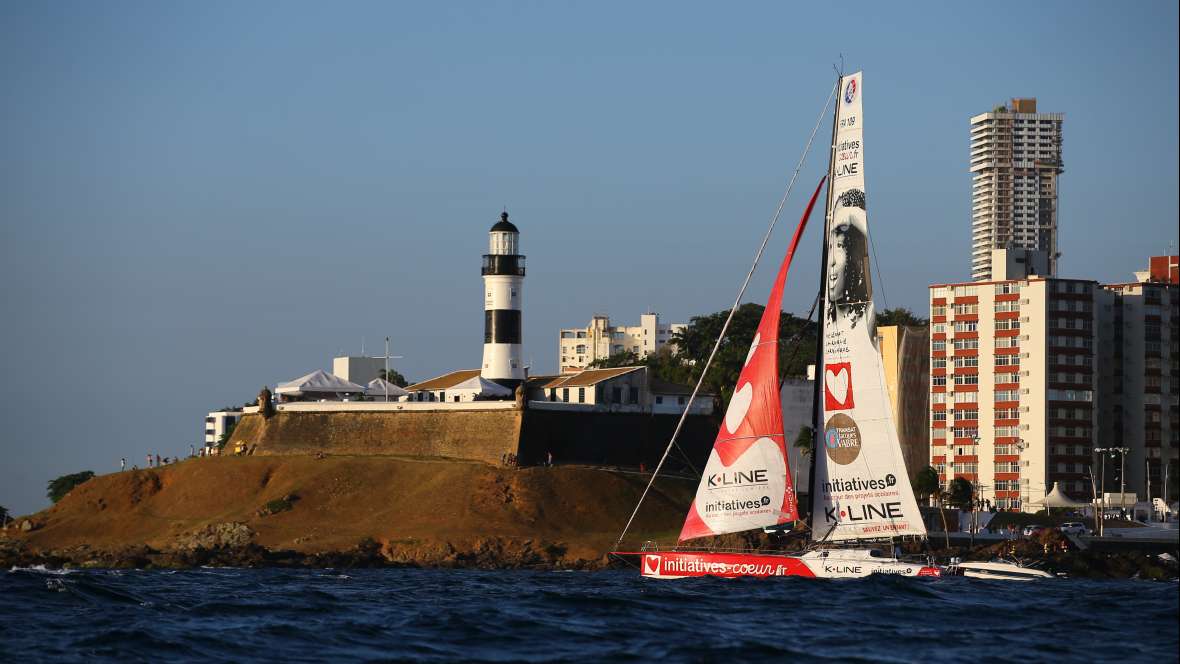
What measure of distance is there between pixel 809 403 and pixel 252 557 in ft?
103

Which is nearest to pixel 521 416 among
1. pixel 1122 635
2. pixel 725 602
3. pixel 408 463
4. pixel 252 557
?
pixel 408 463

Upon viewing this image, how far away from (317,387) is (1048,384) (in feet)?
143

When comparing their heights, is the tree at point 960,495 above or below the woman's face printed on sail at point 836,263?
below

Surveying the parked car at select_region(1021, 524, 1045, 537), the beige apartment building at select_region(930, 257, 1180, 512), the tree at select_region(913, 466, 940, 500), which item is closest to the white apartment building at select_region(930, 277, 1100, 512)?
the beige apartment building at select_region(930, 257, 1180, 512)

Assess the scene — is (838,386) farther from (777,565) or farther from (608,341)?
(608,341)

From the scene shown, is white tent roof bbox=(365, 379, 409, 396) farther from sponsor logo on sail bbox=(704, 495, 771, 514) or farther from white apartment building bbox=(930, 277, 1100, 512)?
sponsor logo on sail bbox=(704, 495, 771, 514)

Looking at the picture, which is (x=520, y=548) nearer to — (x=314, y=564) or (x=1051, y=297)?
(x=314, y=564)

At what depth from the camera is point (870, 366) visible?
41406mm

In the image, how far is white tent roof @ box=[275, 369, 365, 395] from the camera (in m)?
88.9

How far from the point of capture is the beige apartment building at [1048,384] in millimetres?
97562

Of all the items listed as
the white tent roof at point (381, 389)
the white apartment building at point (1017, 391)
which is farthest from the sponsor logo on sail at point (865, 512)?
the white apartment building at point (1017, 391)

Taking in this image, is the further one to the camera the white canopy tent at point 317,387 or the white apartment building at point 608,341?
the white apartment building at point 608,341

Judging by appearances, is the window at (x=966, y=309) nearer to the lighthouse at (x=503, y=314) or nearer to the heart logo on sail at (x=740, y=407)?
the lighthouse at (x=503, y=314)

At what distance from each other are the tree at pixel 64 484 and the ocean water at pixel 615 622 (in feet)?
270
